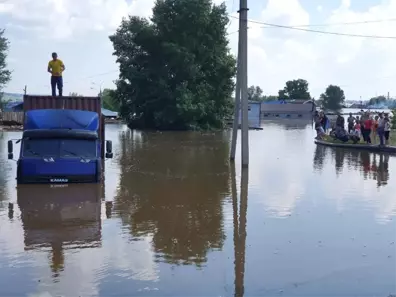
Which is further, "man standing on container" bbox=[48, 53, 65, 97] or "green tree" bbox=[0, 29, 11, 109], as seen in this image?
"green tree" bbox=[0, 29, 11, 109]

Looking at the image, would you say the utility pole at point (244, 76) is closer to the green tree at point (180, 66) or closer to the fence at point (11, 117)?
the green tree at point (180, 66)

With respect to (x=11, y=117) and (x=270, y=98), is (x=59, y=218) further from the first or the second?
(x=270, y=98)

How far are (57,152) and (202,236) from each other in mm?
6166

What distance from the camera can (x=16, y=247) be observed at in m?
9.06

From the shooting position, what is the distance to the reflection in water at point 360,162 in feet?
59.8

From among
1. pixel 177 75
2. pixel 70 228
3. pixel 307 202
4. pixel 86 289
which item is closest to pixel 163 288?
pixel 86 289

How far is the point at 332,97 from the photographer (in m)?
136

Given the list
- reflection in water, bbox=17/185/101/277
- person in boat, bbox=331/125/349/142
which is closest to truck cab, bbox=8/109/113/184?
reflection in water, bbox=17/185/101/277

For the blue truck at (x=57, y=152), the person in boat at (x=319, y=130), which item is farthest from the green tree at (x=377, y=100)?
the blue truck at (x=57, y=152)

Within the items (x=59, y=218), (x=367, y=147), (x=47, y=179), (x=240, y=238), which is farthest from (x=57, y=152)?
(x=367, y=147)

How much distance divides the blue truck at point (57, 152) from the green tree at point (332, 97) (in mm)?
116722

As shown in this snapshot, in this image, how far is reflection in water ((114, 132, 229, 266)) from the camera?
30.6 ft

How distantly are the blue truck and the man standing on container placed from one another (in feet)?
10.4

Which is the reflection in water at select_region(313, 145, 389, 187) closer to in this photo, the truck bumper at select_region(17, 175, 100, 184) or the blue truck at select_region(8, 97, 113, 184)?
the blue truck at select_region(8, 97, 113, 184)
